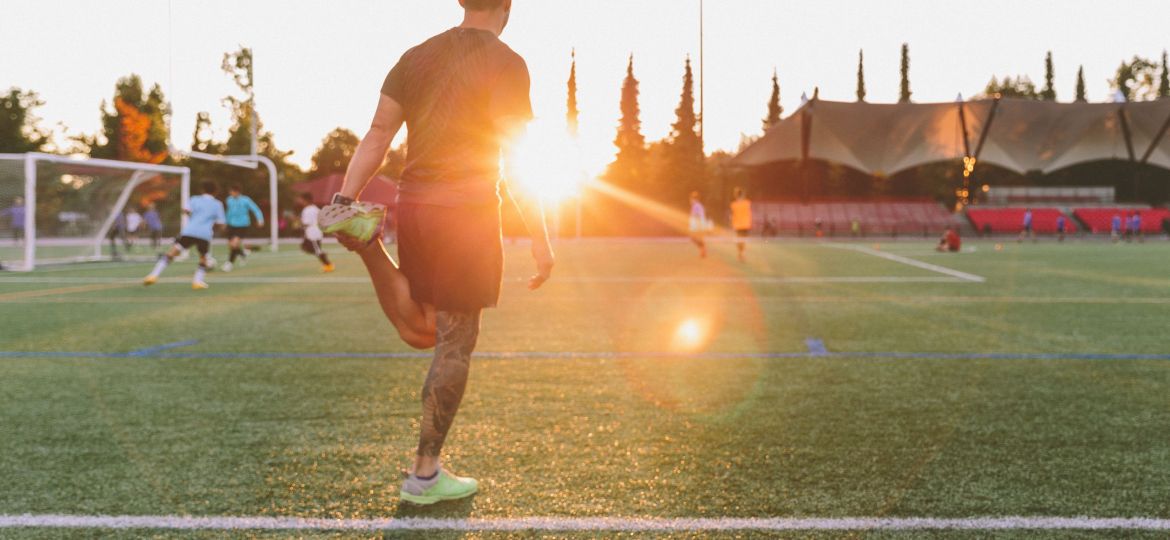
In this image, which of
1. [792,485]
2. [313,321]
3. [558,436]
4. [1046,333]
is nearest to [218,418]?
[558,436]

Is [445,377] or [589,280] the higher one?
[445,377]

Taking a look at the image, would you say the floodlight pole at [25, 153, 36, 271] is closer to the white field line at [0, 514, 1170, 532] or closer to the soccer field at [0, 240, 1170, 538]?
the soccer field at [0, 240, 1170, 538]

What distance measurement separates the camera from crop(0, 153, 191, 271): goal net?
750 inches

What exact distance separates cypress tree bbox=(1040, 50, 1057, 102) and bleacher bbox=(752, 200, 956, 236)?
3904cm

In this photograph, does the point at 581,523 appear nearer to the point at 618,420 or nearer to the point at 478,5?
the point at 618,420

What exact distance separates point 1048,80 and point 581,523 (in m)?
Result: 96.7

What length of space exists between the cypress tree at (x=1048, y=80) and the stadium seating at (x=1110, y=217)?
127ft

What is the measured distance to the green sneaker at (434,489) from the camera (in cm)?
306

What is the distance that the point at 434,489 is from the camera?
3082 mm


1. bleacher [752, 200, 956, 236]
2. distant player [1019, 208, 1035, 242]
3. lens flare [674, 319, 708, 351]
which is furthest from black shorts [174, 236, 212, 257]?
bleacher [752, 200, 956, 236]

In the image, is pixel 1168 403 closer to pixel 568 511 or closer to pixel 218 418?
pixel 568 511

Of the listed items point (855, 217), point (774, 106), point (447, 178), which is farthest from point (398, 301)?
point (774, 106)

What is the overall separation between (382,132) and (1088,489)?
9.26 feet

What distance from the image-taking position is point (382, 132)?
2.96 meters
